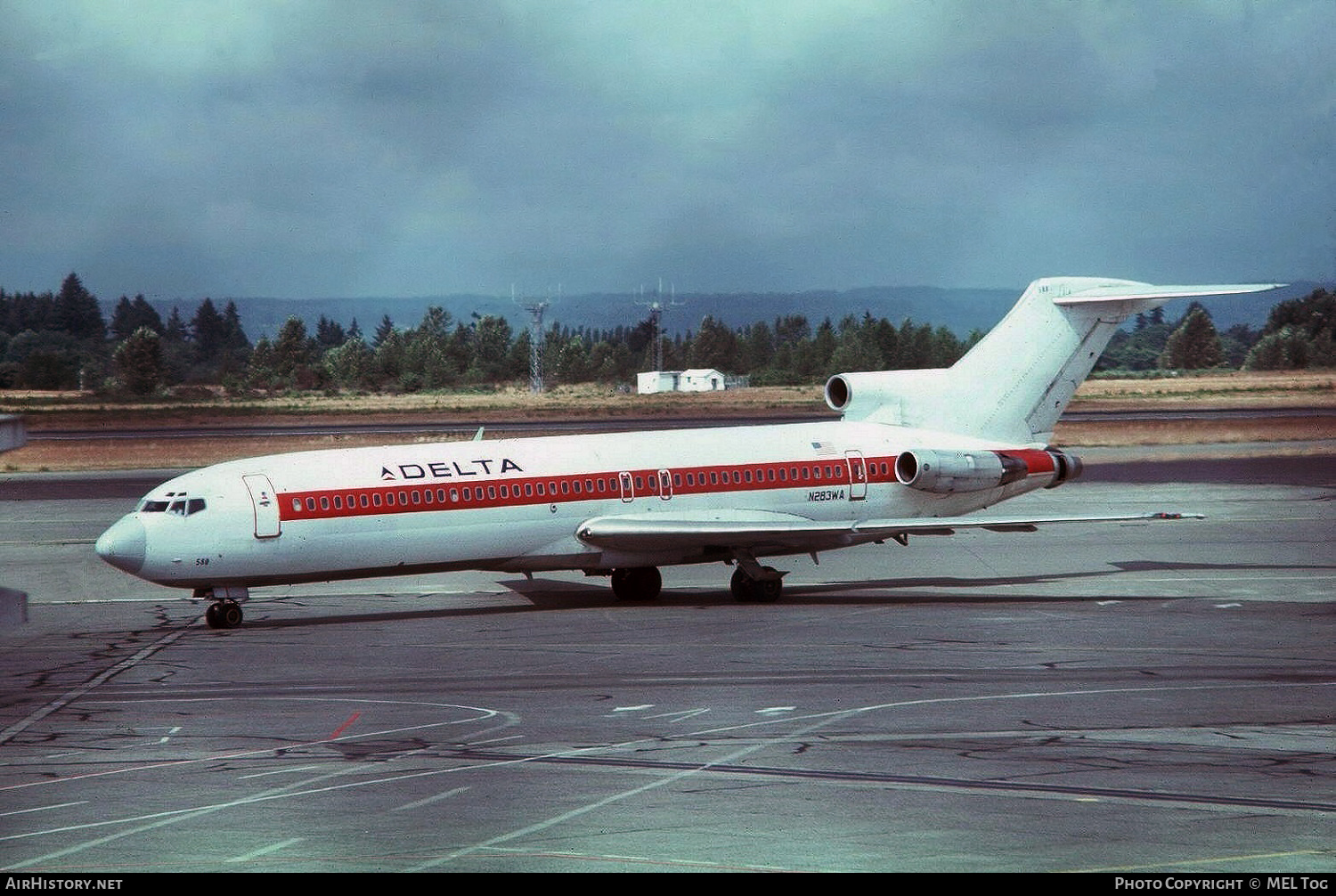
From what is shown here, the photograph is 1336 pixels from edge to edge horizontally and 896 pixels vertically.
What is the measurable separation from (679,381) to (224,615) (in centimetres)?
10460

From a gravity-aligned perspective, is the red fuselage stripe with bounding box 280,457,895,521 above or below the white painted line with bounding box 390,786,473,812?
above

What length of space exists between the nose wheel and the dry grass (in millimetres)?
42496

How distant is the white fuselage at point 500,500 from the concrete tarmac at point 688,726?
1269mm

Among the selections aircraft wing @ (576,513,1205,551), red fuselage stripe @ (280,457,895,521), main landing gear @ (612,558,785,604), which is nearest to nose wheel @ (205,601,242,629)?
red fuselage stripe @ (280,457,895,521)

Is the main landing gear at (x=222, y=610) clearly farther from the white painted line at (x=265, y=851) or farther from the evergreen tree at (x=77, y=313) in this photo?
the evergreen tree at (x=77, y=313)

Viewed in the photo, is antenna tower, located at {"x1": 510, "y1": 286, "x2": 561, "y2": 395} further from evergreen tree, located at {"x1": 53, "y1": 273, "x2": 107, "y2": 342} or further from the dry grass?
evergreen tree, located at {"x1": 53, "y1": 273, "x2": 107, "y2": 342}

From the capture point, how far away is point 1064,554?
42656 mm

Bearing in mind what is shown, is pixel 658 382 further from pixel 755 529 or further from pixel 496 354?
pixel 755 529

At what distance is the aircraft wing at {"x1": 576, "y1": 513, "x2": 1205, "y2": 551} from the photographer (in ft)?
111

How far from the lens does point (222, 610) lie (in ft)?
104

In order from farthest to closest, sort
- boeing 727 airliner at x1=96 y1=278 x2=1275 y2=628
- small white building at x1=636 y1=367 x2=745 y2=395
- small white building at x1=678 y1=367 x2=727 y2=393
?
1. small white building at x1=678 y1=367 x2=727 y2=393
2. small white building at x1=636 y1=367 x2=745 y2=395
3. boeing 727 airliner at x1=96 y1=278 x2=1275 y2=628

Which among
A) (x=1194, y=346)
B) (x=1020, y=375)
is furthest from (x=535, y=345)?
(x=1020, y=375)

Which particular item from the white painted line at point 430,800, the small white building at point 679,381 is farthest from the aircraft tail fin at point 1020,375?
the small white building at point 679,381

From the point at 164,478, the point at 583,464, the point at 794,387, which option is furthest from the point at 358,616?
the point at 794,387
